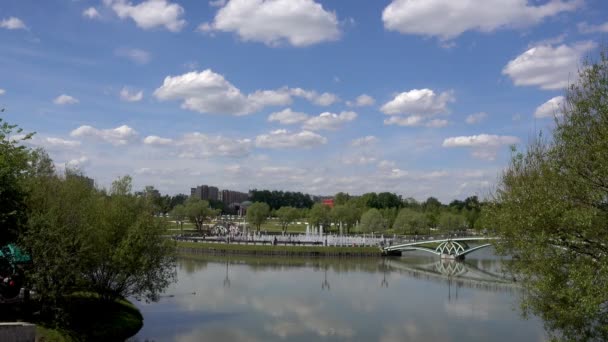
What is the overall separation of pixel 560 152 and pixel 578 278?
3.95 m

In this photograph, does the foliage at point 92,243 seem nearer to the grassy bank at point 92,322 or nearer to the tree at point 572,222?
the grassy bank at point 92,322

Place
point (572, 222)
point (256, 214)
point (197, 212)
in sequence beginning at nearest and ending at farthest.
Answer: point (572, 222) < point (197, 212) < point (256, 214)

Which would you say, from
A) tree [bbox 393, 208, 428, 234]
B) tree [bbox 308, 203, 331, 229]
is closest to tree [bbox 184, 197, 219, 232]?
tree [bbox 308, 203, 331, 229]

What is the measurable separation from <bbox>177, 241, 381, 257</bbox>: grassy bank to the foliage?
45.8m

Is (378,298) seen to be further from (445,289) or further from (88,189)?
(88,189)

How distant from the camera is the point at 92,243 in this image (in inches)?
1011

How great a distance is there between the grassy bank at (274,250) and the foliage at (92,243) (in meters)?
45.8

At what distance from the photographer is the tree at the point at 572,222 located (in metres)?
13.8

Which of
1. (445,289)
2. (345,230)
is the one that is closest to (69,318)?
(445,289)

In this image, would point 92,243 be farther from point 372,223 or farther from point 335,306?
point 372,223

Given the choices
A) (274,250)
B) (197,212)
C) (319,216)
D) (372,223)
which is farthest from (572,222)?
(197,212)

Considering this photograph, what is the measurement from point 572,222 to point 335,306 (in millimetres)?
25807

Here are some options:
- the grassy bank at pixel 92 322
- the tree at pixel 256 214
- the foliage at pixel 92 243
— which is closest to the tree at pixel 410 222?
the tree at pixel 256 214

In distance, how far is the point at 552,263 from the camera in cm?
Result: 1495
